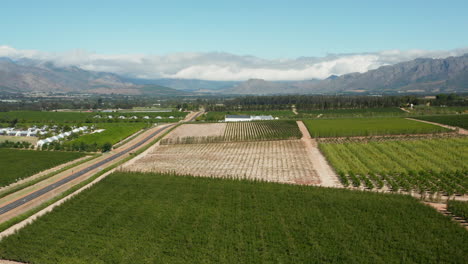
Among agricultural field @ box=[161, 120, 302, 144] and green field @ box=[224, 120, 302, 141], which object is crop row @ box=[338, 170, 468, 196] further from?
agricultural field @ box=[161, 120, 302, 144]

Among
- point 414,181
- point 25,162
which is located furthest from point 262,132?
point 25,162

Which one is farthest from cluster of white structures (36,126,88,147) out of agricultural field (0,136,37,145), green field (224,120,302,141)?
green field (224,120,302,141)

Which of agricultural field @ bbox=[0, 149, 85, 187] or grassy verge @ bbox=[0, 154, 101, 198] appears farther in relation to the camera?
agricultural field @ bbox=[0, 149, 85, 187]

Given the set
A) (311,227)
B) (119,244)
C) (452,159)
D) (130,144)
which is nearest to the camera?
(119,244)

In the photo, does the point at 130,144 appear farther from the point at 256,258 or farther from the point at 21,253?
the point at 256,258

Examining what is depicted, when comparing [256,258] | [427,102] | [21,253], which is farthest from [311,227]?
[427,102]

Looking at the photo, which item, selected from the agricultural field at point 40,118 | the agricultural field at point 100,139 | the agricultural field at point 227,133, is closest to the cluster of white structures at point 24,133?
the agricultural field at point 100,139

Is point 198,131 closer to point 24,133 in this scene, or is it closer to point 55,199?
point 24,133
